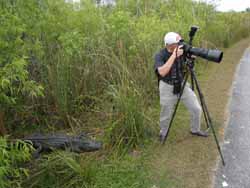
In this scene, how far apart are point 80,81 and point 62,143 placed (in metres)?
1.61

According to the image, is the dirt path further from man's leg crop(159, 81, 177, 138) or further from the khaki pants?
man's leg crop(159, 81, 177, 138)

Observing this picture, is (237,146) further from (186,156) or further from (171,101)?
(171,101)

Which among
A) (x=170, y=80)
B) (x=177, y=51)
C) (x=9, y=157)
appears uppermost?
Result: (x=177, y=51)

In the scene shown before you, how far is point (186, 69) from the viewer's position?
3.72 metres

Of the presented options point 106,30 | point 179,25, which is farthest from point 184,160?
point 179,25

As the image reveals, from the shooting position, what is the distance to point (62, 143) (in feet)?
12.5

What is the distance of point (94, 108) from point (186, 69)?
1991 mm

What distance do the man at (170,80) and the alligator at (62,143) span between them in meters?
1.05

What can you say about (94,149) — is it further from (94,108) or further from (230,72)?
(230,72)

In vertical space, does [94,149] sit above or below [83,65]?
below

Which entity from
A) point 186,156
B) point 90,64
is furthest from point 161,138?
point 90,64

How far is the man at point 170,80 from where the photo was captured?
3527mm

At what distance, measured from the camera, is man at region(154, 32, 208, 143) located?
353cm

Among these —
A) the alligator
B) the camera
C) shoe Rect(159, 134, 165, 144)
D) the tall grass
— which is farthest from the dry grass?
the camera
